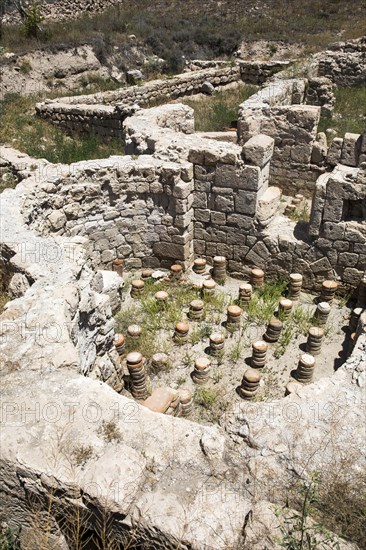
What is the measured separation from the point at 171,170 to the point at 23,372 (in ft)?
13.8

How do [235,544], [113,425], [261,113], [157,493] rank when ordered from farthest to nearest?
1. [261,113]
2. [113,425]
3. [157,493]
4. [235,544]

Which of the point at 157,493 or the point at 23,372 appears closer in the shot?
the point at 157,493

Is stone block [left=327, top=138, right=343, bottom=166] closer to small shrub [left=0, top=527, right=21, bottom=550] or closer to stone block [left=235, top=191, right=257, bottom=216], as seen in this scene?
stone block [left=235, top=191, right=257, bottom=216]

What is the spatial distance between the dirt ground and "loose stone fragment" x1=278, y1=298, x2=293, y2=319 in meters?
0.27

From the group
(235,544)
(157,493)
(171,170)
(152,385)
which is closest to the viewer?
(235,544)

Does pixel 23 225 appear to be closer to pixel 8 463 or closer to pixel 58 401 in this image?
pixel 58 401

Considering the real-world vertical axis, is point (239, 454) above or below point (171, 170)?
below

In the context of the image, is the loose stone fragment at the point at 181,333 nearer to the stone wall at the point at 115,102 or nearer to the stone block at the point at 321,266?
the stone block at the point at 321,266

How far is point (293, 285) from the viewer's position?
7.02 m

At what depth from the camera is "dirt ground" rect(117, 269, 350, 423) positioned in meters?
5.44

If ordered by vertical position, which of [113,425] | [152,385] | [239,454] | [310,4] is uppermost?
[310,4]

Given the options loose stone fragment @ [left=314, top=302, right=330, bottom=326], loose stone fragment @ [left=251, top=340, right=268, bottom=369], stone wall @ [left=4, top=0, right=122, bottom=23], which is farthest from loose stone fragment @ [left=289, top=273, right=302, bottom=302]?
stone wall @ [left=4, top=0, right=122, bottom=23]

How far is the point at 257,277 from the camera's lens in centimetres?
729

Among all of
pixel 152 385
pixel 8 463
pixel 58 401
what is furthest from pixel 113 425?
pixel 152 385
